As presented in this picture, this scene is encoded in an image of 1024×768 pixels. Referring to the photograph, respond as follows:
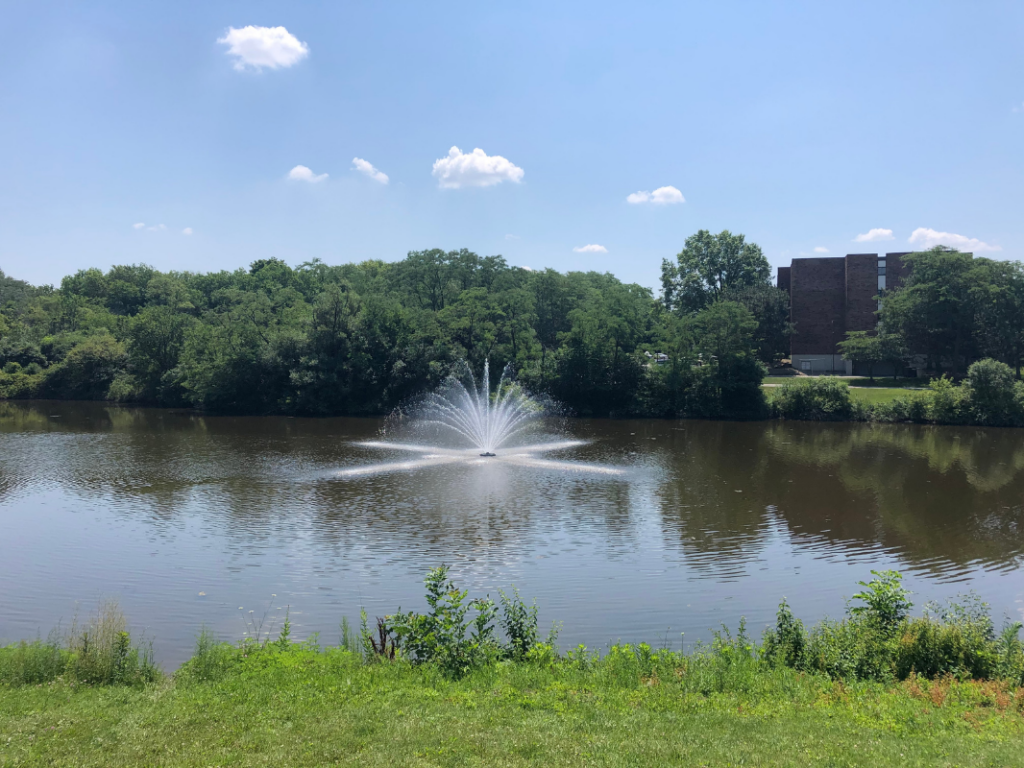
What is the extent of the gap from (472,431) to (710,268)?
172ft

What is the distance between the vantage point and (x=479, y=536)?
59.9 ft

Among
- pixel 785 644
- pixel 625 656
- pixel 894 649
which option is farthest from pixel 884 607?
pixel 625 656

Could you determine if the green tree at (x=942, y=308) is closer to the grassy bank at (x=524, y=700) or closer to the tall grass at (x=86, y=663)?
the grassy bank at (x=524, y=700)

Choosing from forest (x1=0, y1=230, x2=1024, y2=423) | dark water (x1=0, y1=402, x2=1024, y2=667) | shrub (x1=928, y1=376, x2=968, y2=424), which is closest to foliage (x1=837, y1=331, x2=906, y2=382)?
forest (x1=0, y1=230, x2=1024, y2=423)

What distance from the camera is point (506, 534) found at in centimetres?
1847

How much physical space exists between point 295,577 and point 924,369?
2337 inches

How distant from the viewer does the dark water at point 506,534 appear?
1356 centimetres

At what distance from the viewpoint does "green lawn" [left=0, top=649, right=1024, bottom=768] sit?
6395 mm

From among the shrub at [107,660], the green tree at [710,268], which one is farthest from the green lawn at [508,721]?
the green tree at [710,268]

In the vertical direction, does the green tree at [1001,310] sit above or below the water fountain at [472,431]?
above

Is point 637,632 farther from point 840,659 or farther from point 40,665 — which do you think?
point 40,665

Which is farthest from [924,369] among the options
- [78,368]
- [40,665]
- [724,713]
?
[78,368]

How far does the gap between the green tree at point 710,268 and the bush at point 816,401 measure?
3337cm

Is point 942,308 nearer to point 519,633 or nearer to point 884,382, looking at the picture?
point 884,382
